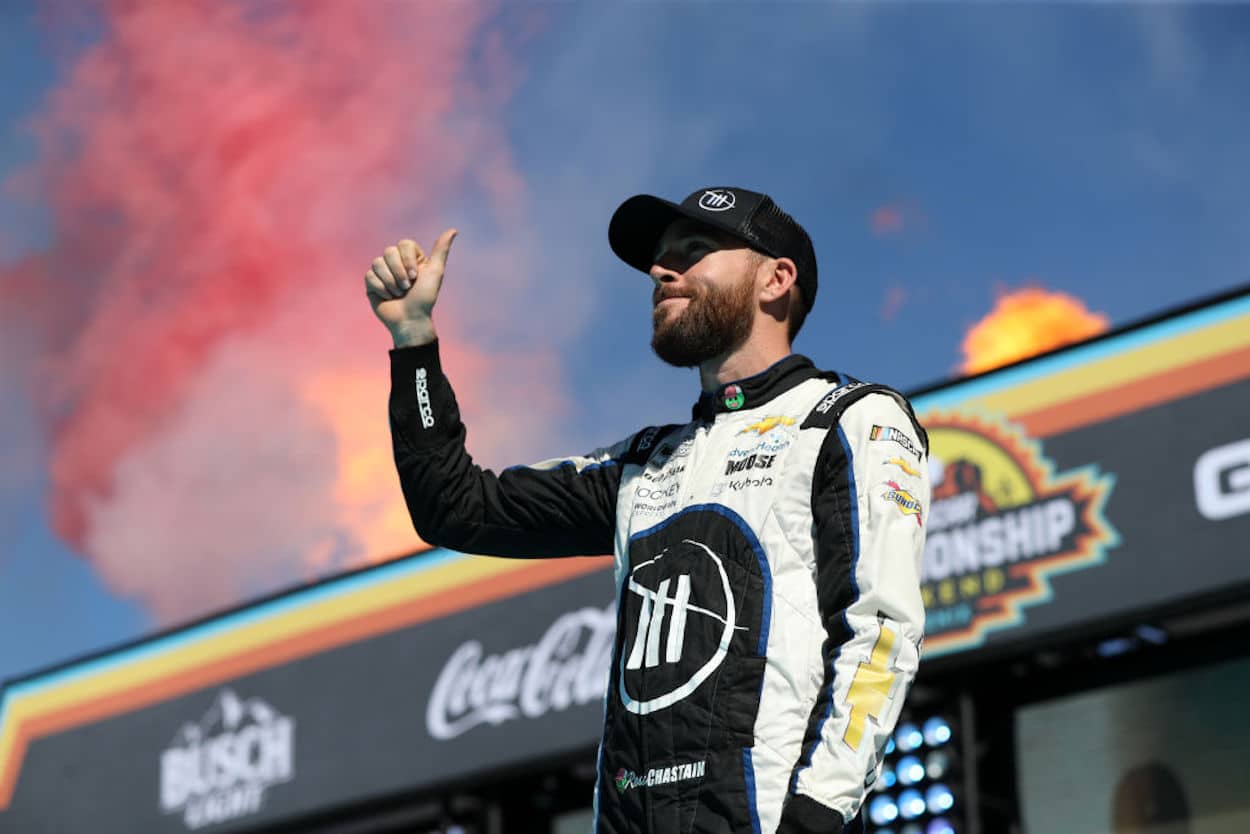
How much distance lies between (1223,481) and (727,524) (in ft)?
20.8

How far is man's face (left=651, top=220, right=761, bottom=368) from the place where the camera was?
438 centimetres

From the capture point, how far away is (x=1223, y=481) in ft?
31.8

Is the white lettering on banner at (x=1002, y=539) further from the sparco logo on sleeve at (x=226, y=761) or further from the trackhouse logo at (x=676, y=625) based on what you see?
the trackhouse logo at (x=676, y=625)

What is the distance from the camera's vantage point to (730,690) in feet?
12.6

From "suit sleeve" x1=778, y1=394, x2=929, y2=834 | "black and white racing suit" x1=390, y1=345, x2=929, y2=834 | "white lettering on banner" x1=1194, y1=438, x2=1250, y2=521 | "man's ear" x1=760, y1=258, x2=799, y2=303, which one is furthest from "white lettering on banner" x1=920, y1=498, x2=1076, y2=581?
"suit sleeve" x1=778, y1=394, x2=929, y2=834

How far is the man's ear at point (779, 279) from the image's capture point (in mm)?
4465

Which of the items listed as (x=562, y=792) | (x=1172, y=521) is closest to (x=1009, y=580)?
(x=1172, y=521)

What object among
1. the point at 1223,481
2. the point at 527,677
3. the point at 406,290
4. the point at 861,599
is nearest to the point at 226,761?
the point at 527,677

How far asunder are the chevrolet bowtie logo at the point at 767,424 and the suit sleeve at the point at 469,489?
0.43 metres

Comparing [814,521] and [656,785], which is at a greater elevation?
[814,521]

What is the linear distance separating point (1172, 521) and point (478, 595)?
16.3 feet

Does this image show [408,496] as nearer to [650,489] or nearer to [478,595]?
[650,489]

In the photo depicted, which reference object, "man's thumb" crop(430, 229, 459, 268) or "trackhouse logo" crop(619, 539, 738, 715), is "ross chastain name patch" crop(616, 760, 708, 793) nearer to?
"trackhouse logo" crop(619, 539, 738, 715)

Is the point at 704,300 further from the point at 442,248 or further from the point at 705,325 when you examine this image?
the point at 442,248
